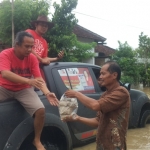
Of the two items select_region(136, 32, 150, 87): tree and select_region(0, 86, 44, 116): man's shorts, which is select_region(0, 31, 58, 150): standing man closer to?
select_region(0, 86, 44, 116): man's shorts

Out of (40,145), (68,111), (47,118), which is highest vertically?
(68,111)

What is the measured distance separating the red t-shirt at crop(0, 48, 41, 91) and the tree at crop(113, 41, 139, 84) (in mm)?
16673

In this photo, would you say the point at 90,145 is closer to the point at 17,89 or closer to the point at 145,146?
the point at 145,146

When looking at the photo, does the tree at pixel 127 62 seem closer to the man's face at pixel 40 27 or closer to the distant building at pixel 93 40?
the distant building at pixel 93 40

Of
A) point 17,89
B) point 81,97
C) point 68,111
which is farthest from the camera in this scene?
point 17,89

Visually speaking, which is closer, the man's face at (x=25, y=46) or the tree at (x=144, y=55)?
the man's face at (x=25, y=46)

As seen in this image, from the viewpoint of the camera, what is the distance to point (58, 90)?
4.00 meters

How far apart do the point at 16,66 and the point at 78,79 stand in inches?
53.2

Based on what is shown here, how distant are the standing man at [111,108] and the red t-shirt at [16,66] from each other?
1.07 meters

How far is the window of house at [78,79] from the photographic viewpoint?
4.22 meters

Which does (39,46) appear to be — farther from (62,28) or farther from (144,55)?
(144,55)

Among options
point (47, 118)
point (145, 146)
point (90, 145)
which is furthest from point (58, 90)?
point (145, 146)

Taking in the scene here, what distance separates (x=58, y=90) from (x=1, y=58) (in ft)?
3.50

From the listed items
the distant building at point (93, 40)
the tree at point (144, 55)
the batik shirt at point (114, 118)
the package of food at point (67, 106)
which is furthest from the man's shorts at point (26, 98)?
the tree at point (144, 55)
